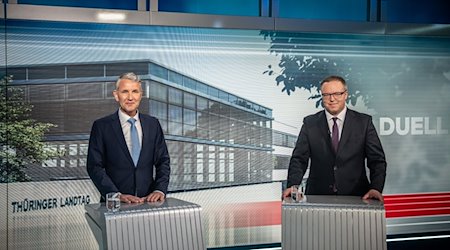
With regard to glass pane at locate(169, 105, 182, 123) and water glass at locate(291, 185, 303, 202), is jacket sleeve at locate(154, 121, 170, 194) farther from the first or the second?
glass pane at locate(169, 105, 182, 123)

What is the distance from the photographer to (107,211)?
2.50 m

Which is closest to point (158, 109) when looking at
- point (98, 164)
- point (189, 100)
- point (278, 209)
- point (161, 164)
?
point (189, 100)

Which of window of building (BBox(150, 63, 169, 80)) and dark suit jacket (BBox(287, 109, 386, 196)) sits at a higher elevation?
window of building (BBox(150, 63, 169, 80))

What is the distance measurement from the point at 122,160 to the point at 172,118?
142cm

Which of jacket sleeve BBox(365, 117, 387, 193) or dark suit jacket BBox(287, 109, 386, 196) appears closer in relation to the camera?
jacket sleeve BBox(365, 117, 387, 193)

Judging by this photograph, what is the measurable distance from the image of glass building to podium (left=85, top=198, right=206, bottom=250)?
1890mm

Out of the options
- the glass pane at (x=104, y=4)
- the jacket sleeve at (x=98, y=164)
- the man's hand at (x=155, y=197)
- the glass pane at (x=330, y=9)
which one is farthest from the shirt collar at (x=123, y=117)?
the glass pane at (x=330, y=9)

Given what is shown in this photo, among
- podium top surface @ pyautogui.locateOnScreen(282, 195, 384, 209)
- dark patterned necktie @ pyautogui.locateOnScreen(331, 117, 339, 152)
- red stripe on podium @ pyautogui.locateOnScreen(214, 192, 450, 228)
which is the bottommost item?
red stripe on podium @ pyautogui.locateOnScreen(214, 192, 450, 228)

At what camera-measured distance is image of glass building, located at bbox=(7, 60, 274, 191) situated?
442 centimetres

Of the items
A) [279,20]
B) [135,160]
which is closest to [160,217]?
[135,160]

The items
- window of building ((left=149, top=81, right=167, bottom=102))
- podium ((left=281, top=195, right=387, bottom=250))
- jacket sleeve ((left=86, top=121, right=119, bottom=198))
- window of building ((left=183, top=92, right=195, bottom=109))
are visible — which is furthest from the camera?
window of building ((left=183, top=92, right=195, bottom=109))

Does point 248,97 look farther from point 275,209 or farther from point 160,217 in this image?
point 160,217

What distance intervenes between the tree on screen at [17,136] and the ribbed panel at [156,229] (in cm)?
223

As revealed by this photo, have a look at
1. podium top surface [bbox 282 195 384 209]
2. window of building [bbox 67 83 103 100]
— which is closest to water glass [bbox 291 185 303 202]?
podium top surface [bbox 282 195 384 209]
